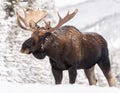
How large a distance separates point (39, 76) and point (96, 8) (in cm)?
634

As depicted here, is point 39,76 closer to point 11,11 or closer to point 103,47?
point 11,11

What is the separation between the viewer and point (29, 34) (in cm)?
1423

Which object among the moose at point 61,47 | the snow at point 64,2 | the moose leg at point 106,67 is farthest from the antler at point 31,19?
the snow at point 64,2

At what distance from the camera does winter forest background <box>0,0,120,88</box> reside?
43.6 feet

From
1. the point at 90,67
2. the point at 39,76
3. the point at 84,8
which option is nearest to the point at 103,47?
the point at 90,67

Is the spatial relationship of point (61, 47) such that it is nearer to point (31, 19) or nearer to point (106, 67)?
point (31, 19)

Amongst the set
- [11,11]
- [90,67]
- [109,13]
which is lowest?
[109,13]

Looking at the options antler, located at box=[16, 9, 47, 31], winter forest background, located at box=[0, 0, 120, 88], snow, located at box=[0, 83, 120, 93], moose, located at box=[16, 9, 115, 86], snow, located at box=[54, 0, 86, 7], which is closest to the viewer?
snow, located at box=[0, 83, 120, 93]

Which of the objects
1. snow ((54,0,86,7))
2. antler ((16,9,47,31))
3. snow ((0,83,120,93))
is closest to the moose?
antler ((16,9,47,31))

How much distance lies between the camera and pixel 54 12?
1573 cm

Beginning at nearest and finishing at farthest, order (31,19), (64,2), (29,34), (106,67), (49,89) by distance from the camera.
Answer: (49,89) < (31,19) < (106,67) < (29,34) < (64,2)

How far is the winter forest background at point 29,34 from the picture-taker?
43.6 feet

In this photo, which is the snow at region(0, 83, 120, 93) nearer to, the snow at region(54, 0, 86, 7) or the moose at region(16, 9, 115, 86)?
the moose at region(16, 9, 115, 86)

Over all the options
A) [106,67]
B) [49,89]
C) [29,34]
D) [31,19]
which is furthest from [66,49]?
[29,34]
